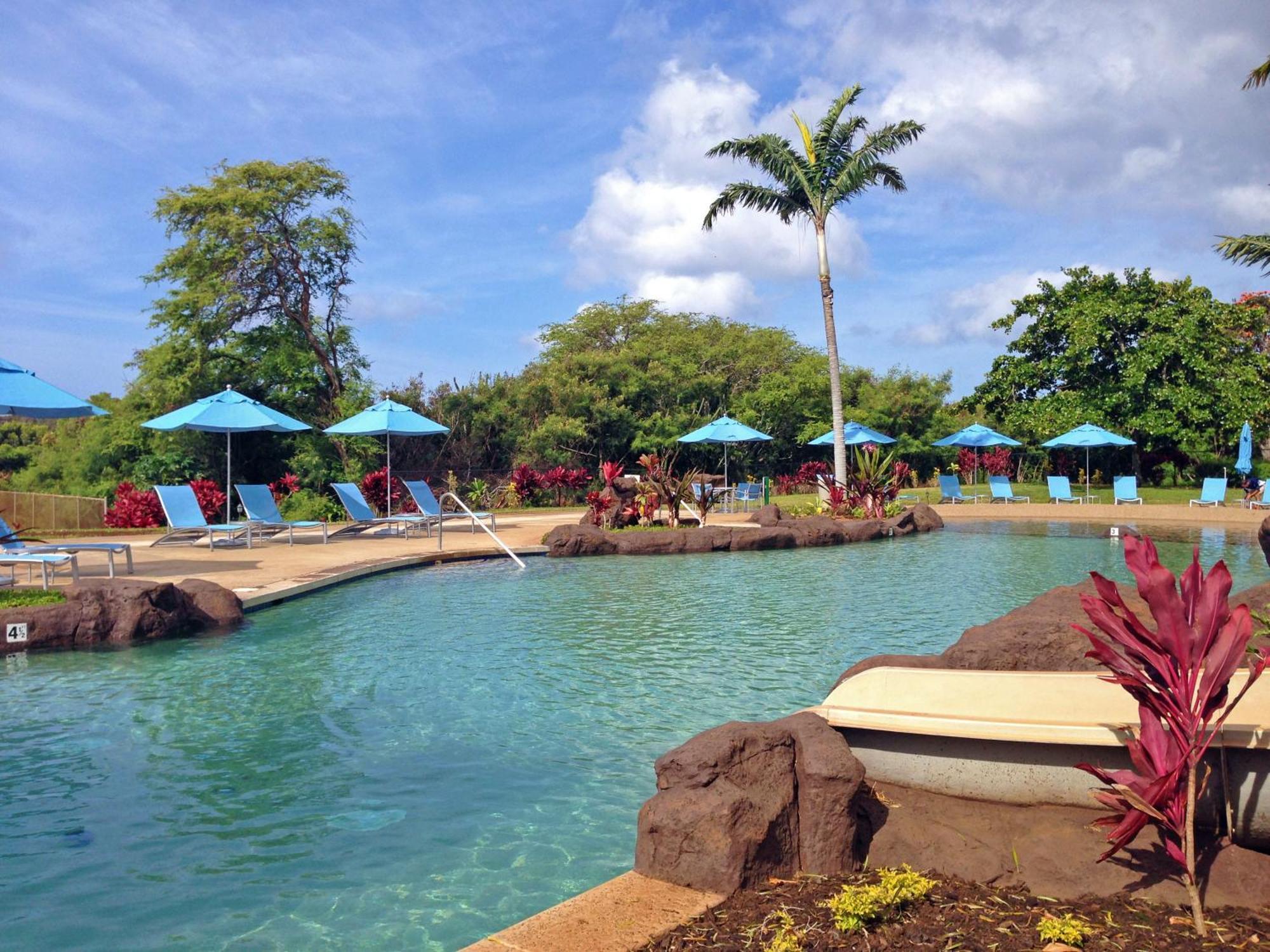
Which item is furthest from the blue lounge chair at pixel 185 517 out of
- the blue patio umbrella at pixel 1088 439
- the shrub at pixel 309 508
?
the blue patio umbrella at pixel 1088 439

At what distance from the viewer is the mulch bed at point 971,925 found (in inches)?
102

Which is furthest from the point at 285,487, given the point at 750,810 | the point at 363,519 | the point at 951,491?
the point at 750,810

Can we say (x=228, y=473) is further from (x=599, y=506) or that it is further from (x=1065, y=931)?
(x=1065, y=931)

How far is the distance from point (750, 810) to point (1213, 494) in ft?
75.9

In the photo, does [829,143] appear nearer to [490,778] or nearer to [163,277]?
[163,277]

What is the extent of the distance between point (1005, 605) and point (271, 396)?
61.1 feet

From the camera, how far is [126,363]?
2288 cm

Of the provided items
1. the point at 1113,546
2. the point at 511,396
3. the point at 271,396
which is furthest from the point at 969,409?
the point at 271,396

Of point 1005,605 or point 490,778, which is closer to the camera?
point 490,778

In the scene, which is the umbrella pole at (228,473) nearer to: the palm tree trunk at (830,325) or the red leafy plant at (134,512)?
the red leafy plant at (134,512)

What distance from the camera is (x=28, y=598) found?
8.50 meters

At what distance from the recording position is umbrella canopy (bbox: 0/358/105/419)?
10453mm

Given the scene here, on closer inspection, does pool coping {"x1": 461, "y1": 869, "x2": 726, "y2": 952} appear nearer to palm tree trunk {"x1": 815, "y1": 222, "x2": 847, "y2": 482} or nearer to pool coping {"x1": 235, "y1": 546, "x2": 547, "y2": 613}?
pool coping {"x1": 235, "y1": 546, "x2": 547, "y2": 613}

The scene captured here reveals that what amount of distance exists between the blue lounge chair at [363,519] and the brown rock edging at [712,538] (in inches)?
103
